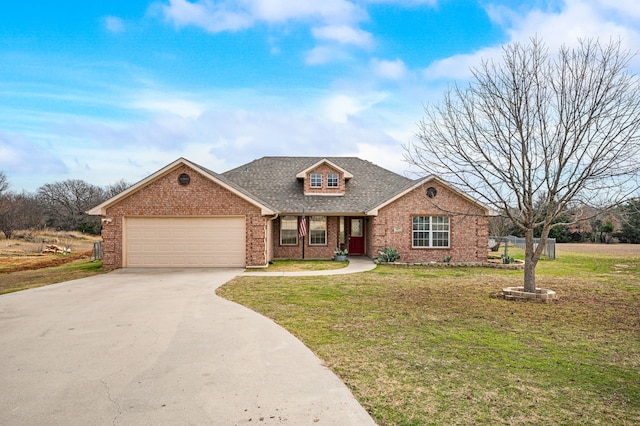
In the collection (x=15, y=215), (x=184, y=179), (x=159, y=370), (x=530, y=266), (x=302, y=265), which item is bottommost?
(x=159, y=370)

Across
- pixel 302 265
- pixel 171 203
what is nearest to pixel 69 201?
pixel 171 203

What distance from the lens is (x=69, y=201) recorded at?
63.7m

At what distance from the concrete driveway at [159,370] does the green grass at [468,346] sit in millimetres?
510

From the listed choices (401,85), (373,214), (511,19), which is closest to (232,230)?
(373,214)

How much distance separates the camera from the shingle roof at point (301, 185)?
22.5m

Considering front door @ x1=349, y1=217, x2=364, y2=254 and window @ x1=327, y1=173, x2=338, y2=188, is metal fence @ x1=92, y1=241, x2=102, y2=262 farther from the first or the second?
front door @ x1=349, y1=217, x2=364, y2=254

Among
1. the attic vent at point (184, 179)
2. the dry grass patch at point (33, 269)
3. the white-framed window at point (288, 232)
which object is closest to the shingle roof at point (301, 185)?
the white-framed window at point (288, 232)

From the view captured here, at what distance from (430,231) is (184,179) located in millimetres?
12004

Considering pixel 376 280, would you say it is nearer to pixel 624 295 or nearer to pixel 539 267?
pixel 624 295

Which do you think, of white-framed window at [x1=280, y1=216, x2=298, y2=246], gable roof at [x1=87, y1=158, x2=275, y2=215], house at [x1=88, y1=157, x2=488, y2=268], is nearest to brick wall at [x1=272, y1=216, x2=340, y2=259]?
house at [x1=88, y1=157, x2=488, y2=268]

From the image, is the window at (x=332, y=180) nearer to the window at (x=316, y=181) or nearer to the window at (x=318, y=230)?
the window at (x=316, y=181)

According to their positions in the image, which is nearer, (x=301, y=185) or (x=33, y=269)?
(x=33, y=269)

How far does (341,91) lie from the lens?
18391mm

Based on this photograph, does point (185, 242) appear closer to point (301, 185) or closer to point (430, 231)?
point (301, 185)
